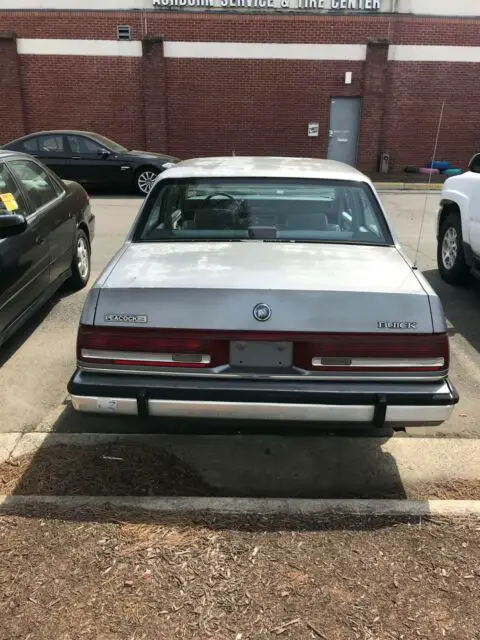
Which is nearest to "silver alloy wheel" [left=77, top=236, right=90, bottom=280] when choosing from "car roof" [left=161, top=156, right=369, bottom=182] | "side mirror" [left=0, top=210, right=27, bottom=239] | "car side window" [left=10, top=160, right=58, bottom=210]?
"car side window" [left=10, top=160, right=58, bottom=210]

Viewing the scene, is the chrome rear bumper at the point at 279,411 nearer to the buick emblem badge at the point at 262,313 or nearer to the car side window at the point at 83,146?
the buick emblem badge at the point at 262,313

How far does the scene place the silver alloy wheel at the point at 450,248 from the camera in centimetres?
683

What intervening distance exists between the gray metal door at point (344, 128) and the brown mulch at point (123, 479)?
16868 mm

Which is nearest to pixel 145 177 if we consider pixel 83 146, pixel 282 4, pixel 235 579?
pixel 83 146

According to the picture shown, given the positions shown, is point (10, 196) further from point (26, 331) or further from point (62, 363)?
point (62, 363)

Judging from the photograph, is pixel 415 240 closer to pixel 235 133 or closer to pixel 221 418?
pixel 221 418

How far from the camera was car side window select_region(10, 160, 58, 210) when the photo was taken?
5.40 meters

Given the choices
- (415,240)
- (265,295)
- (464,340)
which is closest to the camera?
(265,295)

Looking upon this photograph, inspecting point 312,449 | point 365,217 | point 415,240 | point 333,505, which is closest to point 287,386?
point 333,505

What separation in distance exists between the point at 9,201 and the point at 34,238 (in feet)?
1.18

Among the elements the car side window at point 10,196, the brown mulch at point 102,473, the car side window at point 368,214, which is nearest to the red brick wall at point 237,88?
the car side window at point 10,196

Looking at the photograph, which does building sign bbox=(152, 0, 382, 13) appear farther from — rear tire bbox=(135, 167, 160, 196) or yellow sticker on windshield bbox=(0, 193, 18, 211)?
yellow sticker on windshield bbox=(0, 193, 18, 211)

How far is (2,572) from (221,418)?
115cm

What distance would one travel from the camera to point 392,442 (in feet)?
12.3
